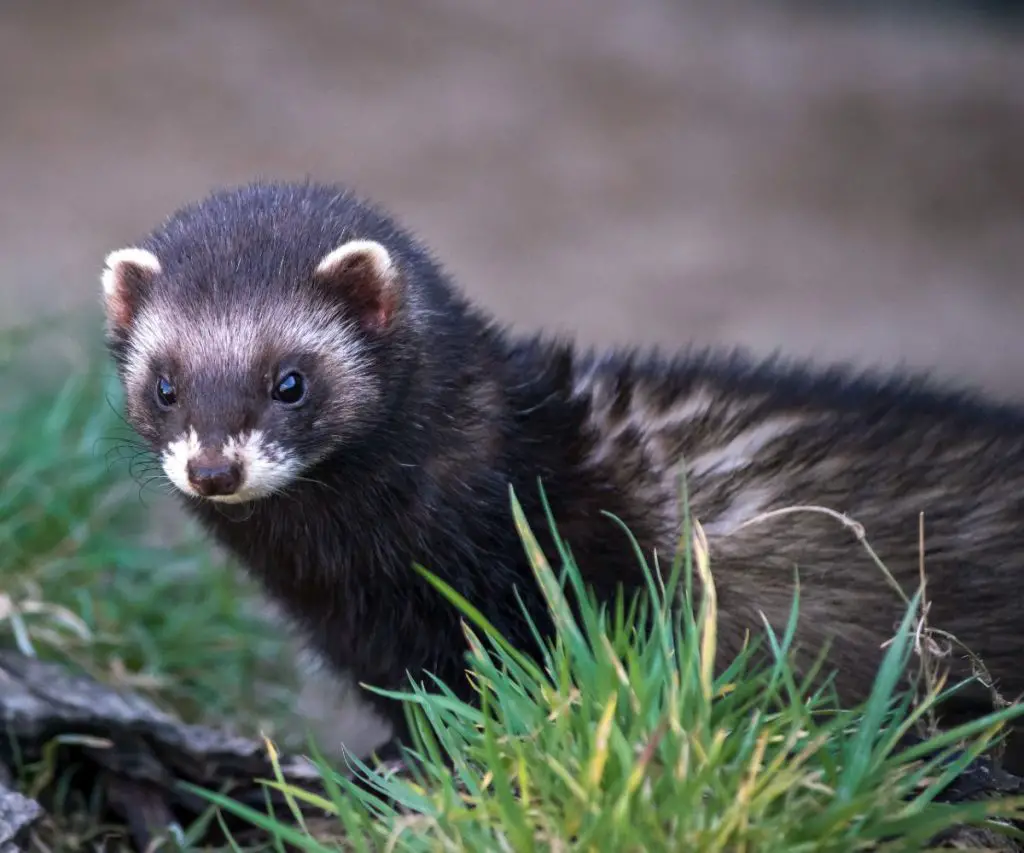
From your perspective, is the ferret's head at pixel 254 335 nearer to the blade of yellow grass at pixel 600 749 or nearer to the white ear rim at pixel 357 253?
the white ear rim at pixel 357 253

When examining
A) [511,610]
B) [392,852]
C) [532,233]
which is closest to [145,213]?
[532,233]

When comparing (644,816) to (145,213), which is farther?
(145,213)

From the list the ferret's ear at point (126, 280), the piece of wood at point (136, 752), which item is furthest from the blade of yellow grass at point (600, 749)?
the ferret's ear at point (126, 280)

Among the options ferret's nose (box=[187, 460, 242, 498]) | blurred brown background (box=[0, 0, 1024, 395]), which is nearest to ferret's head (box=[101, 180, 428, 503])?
ferret's nose (box=[187, 460, 242, 498])

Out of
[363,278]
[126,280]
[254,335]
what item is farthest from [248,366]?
[126,280]

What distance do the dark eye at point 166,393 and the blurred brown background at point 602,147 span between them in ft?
16.2

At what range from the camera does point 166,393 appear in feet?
12.4

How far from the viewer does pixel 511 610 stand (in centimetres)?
414

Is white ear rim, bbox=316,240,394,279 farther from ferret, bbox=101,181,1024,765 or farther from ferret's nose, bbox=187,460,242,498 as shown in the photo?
ferret's nose, bbox=187,460,242,498

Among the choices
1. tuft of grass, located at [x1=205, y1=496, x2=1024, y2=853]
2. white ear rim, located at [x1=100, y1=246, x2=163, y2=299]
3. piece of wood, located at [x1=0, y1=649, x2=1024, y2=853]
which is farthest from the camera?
piece of wood, located at [x1=0, y1=649, x2=1024, y2=853]

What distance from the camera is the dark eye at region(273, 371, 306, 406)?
3748 mm

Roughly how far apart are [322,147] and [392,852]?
961cm

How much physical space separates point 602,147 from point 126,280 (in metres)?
8.37

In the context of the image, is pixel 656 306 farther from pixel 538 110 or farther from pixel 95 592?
pixel 95 592
